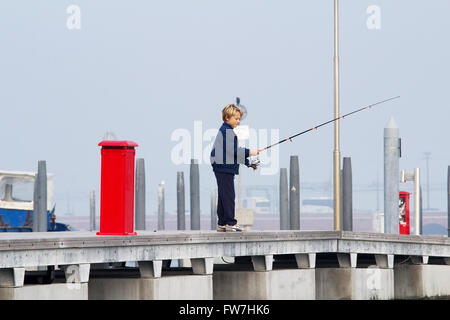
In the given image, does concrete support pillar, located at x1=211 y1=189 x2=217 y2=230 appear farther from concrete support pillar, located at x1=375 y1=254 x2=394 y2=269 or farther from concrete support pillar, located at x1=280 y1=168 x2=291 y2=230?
concrete support pillar, located at x1=375 y1=254 x2=394 y2=269

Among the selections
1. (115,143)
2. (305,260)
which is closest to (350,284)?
(305,260)

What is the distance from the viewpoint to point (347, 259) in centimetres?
2209

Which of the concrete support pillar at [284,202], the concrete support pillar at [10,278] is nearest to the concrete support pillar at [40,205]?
the concrete support pillar at [284,202]

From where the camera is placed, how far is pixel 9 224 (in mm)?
38062

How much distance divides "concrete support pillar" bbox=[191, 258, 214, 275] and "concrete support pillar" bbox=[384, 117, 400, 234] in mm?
11770

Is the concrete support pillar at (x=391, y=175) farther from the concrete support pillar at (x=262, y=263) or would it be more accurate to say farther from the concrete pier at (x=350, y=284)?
the concrete support pillar at (x=262, y=263)

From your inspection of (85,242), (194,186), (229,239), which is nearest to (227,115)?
(229,239)

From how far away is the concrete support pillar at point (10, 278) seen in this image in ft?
48.6

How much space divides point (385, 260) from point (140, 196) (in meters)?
26.3

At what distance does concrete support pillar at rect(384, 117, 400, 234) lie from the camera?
2975 cm

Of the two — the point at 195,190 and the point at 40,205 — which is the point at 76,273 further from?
the point at 195,190

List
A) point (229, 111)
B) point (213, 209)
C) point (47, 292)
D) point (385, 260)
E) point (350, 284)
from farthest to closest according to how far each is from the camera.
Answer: point (213, 209)
point (385, 260)
point (350, 284)
point (229, 111)
point (47, 292)
